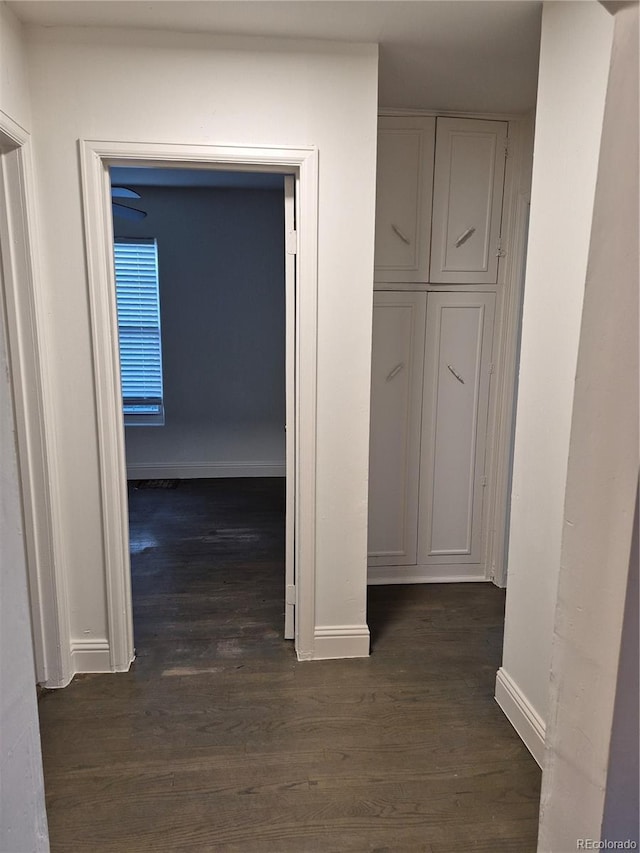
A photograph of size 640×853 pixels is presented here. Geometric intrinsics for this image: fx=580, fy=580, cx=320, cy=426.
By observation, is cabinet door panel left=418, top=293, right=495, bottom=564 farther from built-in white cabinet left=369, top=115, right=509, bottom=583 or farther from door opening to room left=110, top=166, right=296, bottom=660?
door opening to room left=110, top=166, right=296, bottom=660

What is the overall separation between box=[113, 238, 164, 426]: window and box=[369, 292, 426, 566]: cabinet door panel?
2.84 m

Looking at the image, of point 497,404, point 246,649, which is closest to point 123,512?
point 246,649

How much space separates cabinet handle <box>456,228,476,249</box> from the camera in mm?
3004

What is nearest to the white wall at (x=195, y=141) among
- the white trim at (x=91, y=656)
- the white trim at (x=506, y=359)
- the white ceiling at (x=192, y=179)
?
the white trim at (x=91, y=656)

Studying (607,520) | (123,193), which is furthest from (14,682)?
(123,193)

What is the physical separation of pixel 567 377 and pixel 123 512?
5.71 ft

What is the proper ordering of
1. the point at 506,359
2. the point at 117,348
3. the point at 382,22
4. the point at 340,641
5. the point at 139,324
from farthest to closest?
the point at 139,324 → the point at 506,359 → the point at 340,641 → the point at 117,348 → the point at 382,22

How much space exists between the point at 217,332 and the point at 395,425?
2.69 meters

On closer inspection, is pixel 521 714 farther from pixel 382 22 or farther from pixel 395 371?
pixel 382 22

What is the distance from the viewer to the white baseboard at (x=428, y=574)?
327 centimetres

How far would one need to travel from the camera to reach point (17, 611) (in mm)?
829

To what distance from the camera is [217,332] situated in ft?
17.4

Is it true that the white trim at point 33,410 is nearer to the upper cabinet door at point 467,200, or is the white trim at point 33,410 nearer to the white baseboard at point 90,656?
the white baseboard at point 90,656

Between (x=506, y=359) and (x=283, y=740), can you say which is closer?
(x=283, y=740)
